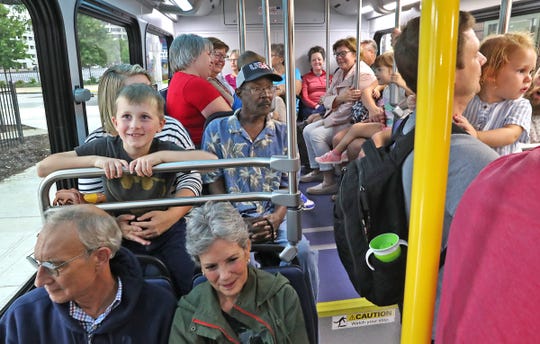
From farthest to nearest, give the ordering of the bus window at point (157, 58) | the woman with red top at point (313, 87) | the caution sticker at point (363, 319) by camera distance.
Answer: the woman with red top at point (313, 87), the bus window at point (157, 58), the caution sticker at point (363, 319)

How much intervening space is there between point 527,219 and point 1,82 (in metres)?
2.44

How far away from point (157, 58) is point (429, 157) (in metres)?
6.23

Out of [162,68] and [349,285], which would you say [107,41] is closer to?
[162,68]

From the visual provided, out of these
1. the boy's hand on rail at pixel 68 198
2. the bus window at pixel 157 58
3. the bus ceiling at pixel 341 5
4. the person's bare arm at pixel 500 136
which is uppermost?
the bus ceiling at pixel 341 5

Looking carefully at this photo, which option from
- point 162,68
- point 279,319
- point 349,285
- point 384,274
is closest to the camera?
point 384,274

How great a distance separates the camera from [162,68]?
6457 millimetres

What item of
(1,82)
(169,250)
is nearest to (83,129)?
(1,82)

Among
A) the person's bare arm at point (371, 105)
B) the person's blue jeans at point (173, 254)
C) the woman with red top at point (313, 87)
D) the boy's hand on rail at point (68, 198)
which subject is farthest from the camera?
the woman with red top at point (313, 87)

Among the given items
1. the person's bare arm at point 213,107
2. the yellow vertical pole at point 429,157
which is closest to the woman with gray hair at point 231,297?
the yellow vertical pole at point 429,157

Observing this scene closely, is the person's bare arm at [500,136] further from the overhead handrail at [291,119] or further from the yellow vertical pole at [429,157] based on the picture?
the yellow vertical pole at [429,157]

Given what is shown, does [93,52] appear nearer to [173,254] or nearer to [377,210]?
[173,254]

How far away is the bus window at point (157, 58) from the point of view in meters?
5.45

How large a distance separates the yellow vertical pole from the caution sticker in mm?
1584

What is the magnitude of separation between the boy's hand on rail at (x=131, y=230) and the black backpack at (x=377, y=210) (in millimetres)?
852
